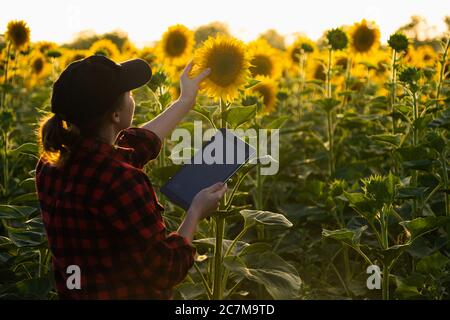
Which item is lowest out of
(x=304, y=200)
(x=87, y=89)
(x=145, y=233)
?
(x=304, y=200)

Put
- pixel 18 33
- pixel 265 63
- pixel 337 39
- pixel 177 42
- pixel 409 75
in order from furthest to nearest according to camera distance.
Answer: pixel 18 33 → pixel 177 42 → pixel 265 63 → pixel 337 39 → pixel 409 75

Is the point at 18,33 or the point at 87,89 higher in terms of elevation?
the point at 18,33

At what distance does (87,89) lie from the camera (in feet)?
5.45

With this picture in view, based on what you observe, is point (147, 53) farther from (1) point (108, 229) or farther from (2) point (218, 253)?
(1) point (108, 229)

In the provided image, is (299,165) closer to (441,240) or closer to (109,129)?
(441,240)

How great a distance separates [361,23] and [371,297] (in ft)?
7.46

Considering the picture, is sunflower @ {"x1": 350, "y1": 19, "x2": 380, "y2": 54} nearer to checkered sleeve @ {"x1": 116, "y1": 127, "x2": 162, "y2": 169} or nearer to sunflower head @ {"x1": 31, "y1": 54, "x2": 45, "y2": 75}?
checkered sleeve @ {"x1": 116, "y1": 127, "x2": 162, "y2": 169}

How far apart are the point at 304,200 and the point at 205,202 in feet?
4.99

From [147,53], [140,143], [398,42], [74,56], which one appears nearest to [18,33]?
[74,56]

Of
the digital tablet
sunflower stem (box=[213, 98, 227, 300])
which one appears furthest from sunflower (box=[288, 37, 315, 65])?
the digital tablet

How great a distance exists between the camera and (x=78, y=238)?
5.36 ft

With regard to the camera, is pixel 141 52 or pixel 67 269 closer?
pixel 67 269
